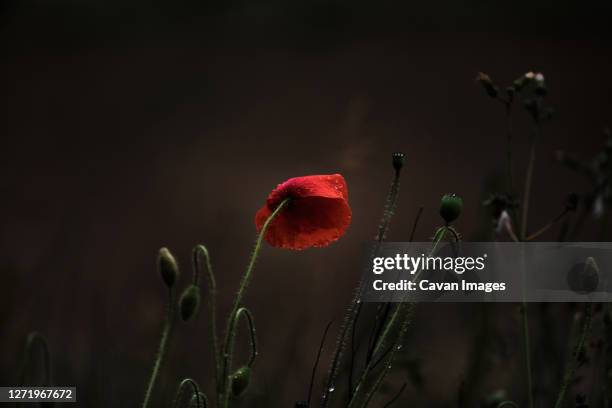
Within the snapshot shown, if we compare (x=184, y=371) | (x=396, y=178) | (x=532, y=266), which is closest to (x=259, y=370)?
(x=184, y=371)

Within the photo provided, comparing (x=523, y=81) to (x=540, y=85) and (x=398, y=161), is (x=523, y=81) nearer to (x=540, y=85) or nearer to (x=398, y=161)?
(x=540, y=85)

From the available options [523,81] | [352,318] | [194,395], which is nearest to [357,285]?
[352,318]

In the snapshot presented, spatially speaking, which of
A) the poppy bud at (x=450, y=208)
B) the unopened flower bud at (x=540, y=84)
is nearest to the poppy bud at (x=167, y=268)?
the poppy bud at (x=450, y=208)

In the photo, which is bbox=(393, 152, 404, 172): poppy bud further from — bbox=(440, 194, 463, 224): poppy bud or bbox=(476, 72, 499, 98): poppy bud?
bbox=(476, 72, 499, 98): poppy bud

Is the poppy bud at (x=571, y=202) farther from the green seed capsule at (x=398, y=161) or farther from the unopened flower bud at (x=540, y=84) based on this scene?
the green seed capsule at (x=398, y=161)

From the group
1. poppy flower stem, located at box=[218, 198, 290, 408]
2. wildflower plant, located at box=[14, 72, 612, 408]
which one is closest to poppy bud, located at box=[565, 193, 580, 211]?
wildflower plant, located at box=[14, 72, 612, 408]

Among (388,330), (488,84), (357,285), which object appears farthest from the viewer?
(488,84)

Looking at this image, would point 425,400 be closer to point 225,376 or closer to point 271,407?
point 271,407
